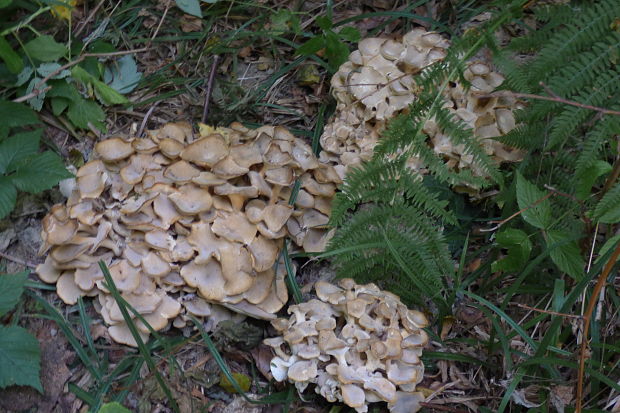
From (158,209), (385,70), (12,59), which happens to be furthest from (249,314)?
(12,59)

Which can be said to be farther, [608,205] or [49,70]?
[49,70]

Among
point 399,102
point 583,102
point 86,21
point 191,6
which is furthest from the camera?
point 86,21

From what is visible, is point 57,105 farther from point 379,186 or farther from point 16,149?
point 379,186

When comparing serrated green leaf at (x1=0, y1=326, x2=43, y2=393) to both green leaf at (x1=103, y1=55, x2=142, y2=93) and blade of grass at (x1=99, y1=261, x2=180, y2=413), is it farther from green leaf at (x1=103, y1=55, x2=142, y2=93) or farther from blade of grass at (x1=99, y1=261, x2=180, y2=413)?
green leaf at (x1=103, y1=55, x2=142, y2=93)

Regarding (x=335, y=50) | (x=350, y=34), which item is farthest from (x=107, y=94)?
(x=350, y=34)

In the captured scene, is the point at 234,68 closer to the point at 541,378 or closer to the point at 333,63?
the point at 333,63

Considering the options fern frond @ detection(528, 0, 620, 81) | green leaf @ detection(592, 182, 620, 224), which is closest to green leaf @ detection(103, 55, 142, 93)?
fern frond @ detection(528, 0, 620, 81)
